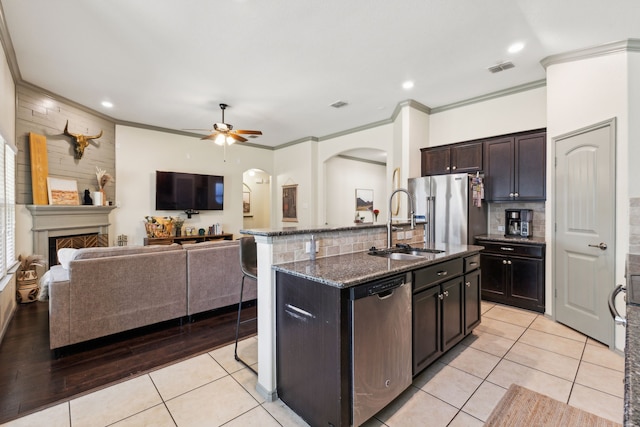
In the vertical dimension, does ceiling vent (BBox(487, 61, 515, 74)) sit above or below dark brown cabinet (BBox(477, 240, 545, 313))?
above

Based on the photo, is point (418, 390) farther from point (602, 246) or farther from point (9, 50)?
point (9, 50)

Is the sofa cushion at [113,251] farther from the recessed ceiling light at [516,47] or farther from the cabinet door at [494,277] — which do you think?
the recessed ceiling light at [516,47]

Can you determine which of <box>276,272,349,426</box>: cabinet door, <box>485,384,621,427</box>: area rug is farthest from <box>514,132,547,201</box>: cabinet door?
<box>276,272,349,426</box>: cabinet door

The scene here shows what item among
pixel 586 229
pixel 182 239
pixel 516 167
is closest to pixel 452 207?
pixel 516 167

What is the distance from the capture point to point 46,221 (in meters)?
4.22

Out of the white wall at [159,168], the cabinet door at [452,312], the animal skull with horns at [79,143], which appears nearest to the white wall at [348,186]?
the white wall at [159,168]

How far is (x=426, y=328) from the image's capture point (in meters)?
2.17

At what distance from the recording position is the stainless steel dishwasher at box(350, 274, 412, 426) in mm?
1621

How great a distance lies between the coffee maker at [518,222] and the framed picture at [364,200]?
15.4ft

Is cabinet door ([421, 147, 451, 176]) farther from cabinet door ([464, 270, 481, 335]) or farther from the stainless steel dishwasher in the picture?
the stainless steel dishwasher

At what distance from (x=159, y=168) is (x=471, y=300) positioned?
6.04 meters

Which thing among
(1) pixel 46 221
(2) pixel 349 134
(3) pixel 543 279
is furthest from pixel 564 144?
(1) pixel 46 221

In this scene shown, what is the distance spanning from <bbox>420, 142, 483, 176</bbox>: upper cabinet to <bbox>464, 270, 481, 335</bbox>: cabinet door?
211 centimetres

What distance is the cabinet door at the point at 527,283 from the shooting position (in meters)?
3.54
